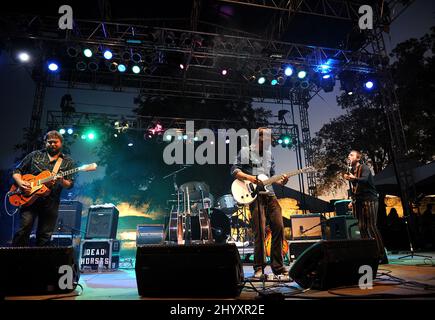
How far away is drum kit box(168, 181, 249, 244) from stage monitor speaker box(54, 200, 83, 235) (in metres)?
2.51

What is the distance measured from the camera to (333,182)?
77.5 ft

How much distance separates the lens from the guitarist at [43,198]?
4641 mm

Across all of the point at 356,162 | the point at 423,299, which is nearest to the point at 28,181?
the point at 423,299

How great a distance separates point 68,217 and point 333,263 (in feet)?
23.5

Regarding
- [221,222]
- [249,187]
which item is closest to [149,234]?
[221,222]

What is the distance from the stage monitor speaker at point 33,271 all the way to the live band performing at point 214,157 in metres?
0.01

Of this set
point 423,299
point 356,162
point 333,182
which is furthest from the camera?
point 333,182

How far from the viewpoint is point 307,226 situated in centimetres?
805

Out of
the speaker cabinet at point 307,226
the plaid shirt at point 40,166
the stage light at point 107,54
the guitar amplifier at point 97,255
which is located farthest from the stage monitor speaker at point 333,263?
the stage light at point 107,54

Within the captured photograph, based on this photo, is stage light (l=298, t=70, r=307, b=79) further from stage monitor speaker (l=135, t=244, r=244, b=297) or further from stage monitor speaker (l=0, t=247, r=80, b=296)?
stage monitor speaker (l=0, t=247, r=80, b=296)

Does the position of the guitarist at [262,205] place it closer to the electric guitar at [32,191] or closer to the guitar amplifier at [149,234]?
the electric guitar at [32,191]

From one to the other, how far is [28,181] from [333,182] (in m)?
22.2
